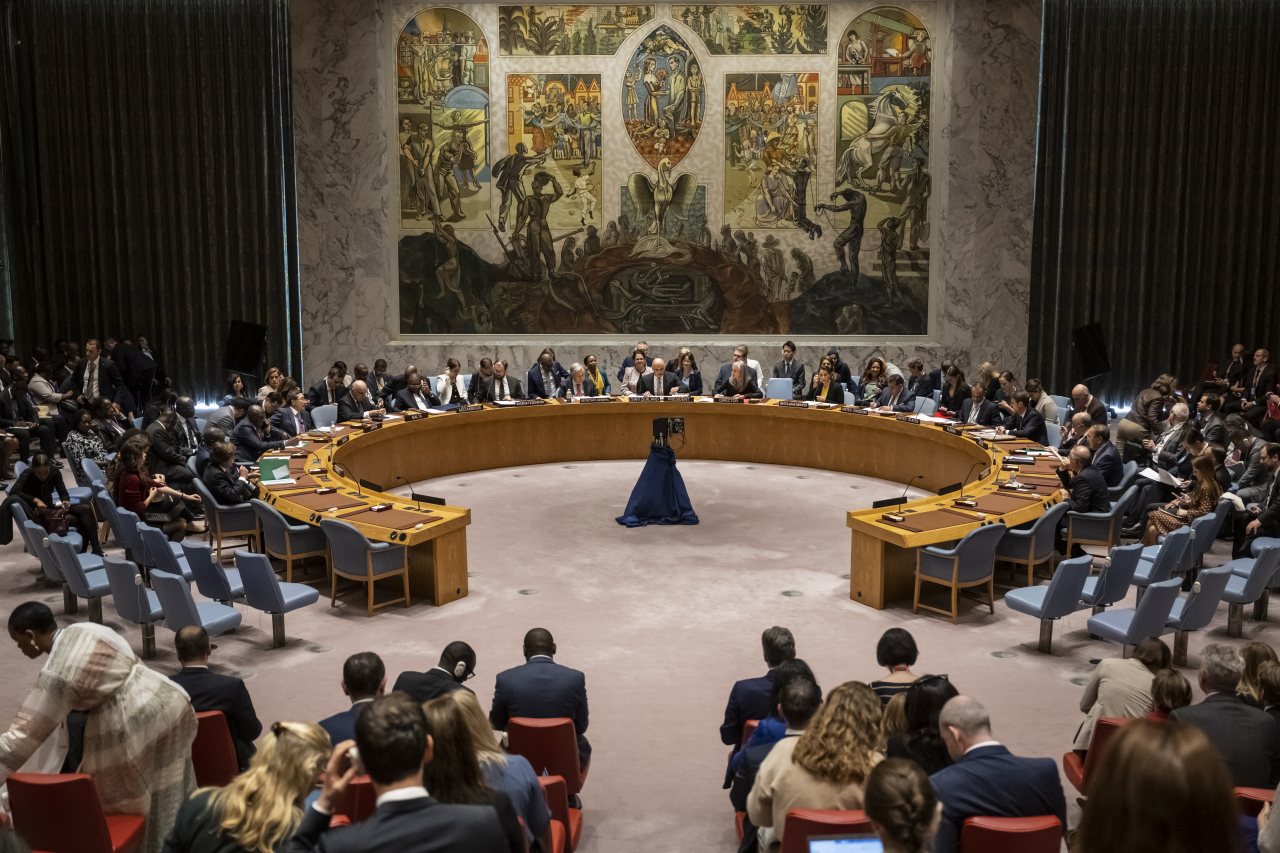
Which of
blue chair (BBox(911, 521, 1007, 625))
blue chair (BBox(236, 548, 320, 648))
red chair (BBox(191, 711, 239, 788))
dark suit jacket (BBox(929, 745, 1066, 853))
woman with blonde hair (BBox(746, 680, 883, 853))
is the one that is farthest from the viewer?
blue chair (BBox(911, 521, 1007, 625))

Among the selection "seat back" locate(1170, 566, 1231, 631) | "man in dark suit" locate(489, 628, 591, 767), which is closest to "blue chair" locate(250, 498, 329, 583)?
"man in dark suit" locate(489, 628, 591, 767)

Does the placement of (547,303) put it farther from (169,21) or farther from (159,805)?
(159,805)

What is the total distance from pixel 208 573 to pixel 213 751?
3367 mm

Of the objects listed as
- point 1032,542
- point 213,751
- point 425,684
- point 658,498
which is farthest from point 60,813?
point 658,498

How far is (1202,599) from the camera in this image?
7.16 meters

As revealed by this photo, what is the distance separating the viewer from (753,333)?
17156 millimetres

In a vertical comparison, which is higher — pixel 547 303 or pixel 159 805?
pixel 547 303

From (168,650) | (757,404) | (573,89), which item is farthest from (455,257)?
(168,650)

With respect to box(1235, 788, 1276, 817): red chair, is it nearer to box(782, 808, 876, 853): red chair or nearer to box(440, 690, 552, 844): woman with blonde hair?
box(782, 808, 876, 853): red chair

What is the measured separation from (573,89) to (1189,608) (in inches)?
482

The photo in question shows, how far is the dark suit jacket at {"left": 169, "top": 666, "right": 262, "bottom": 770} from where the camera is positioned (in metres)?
4.69

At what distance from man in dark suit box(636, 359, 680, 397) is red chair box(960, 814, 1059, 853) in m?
11.3

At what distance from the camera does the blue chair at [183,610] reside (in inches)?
271

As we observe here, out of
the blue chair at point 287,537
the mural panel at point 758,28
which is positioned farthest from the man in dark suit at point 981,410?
the blue chair at point 287,537
